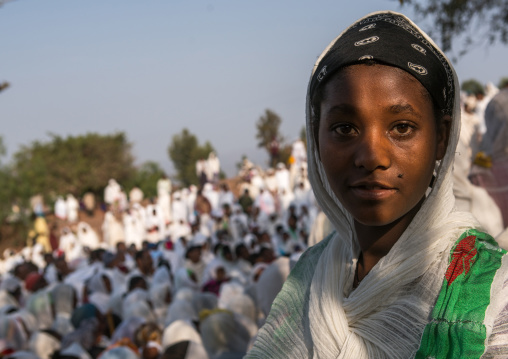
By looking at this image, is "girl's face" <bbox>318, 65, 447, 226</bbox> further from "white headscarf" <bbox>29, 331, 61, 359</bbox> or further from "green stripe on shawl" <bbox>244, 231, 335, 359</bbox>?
"white headscarf" <bbox>29, 331, 61, 359</bbox>

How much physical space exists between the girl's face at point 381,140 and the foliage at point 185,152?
35524 millimetres

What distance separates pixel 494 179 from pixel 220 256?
5.98 m

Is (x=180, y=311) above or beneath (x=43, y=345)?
above

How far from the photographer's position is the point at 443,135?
4.12 ft

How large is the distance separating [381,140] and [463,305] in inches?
14.0

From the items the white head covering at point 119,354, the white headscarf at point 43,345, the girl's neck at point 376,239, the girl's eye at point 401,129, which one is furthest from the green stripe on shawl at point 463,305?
the white headscarf at point 43,345

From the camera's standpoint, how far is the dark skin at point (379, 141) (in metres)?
1.14

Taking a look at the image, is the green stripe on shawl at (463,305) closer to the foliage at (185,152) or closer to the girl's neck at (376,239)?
the girl's neck at (376,239)

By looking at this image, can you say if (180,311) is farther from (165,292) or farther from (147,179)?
(147,179)

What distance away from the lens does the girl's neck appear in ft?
4.08

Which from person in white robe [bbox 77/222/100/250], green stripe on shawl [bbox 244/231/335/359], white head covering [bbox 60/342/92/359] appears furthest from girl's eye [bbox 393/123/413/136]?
person in white robe [bbox 77/222/100/250]

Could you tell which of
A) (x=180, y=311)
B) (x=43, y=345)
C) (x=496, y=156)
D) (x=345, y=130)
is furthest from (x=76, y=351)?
(x=345, y=130)

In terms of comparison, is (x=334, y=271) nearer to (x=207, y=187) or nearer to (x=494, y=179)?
(x=494, y=179)

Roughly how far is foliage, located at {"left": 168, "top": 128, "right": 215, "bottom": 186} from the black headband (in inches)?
1396
